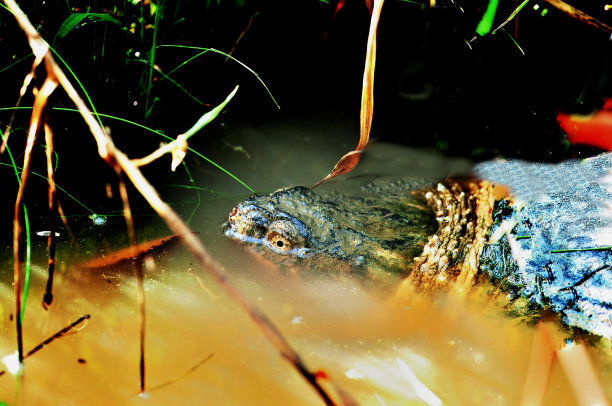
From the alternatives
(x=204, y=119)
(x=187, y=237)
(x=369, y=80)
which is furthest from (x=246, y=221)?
(x=187, y=237)

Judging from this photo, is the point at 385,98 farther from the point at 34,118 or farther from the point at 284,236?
the point at 34,118

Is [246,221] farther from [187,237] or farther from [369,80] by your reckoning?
[187,237]

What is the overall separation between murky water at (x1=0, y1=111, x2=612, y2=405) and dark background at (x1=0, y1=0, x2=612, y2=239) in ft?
2.09

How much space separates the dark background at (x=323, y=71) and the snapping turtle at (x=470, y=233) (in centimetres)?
39

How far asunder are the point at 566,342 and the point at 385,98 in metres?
1.97

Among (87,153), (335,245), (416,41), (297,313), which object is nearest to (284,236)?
(335,245)

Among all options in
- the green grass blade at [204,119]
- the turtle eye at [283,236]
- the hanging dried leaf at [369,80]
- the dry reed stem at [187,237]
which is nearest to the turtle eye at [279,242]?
the turtle eye at [283,236]

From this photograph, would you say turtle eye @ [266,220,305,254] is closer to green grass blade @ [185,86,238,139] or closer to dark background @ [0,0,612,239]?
dark background @ [0,0,612,239]

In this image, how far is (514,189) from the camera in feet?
7.90

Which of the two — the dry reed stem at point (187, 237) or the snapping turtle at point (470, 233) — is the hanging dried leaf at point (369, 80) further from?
the dry reed stem at point (187, 237)

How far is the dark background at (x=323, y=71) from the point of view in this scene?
2.01 m

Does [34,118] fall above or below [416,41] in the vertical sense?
below

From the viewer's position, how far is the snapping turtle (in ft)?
6.26

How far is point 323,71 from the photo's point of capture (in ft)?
10.7
